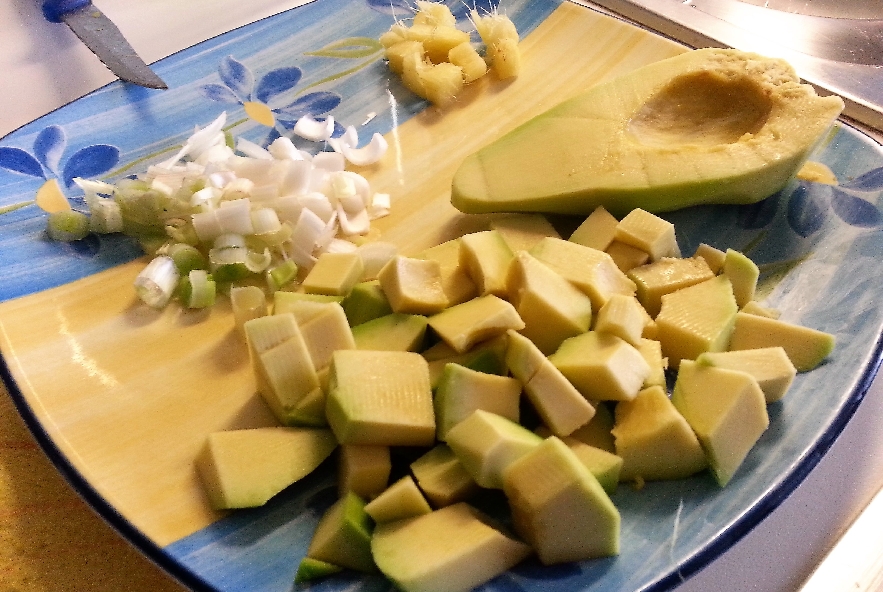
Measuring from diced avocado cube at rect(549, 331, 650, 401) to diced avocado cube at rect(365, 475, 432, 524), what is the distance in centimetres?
21

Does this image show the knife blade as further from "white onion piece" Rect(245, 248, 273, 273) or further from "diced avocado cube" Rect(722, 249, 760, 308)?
"diced avocado cube" Rect(722, 249, 760, 308)

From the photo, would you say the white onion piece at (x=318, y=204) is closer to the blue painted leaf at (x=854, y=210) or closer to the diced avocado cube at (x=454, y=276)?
the diced avocado cube at (x=454, y=276)

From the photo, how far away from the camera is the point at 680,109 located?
3.63 feet

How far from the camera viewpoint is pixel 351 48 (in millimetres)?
1340

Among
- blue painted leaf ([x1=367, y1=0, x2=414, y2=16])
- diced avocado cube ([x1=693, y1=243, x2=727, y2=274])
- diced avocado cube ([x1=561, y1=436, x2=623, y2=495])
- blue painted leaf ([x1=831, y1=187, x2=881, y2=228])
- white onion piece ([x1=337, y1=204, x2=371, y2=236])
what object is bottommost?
diced avocado cube ([x1=561, y1=436, x2=623, y2=495])

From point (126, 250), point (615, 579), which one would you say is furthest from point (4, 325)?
point (615, 579)

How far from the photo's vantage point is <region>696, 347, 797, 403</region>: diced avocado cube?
2.33ft

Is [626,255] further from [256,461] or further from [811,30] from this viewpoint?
[811,30]

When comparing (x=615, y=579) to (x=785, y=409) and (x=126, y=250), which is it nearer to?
(x=785, y=409)

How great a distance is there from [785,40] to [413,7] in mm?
909

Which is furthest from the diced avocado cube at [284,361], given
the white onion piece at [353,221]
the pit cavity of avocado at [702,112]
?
the pit cavity of avocado at [702,112]

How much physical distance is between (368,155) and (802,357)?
73cm

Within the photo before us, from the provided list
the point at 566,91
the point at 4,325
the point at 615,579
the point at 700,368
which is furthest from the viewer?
the point at 566,91

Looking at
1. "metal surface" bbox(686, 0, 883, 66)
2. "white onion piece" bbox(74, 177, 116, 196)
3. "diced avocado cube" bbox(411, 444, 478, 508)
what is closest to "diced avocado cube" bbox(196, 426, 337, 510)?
"diced avocado cube" bbox(411, 444, 478, 508)
